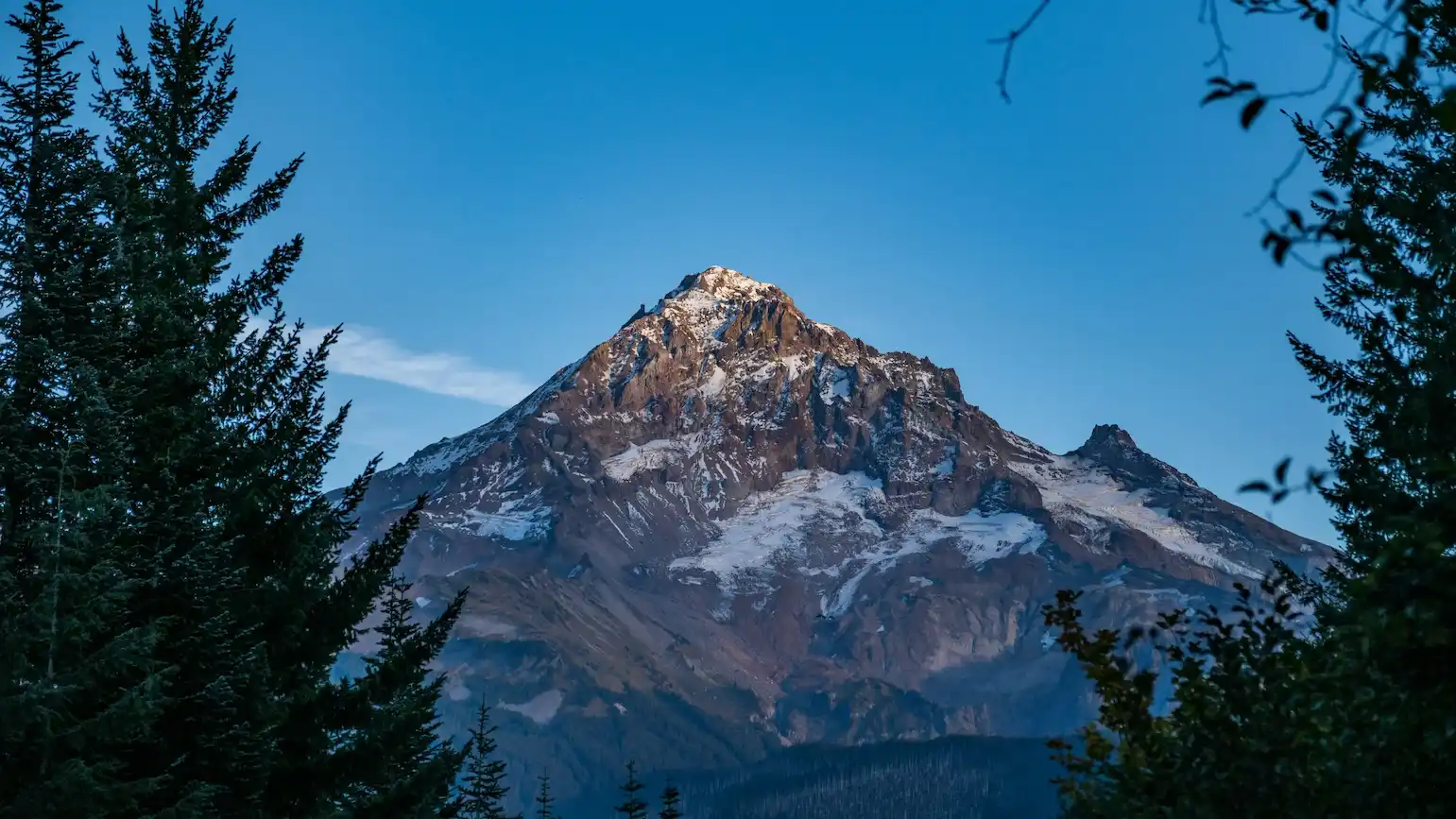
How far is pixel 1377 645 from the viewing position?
→ 7184mm

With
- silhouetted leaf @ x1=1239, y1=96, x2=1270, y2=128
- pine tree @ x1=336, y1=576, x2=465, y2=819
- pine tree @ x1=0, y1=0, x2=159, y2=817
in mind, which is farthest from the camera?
pine tree @ x1=336, y1=576, x2=465, y2=819

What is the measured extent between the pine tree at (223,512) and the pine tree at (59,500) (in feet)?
1.66

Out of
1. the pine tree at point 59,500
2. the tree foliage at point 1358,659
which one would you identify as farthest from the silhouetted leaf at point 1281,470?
the pine tree at point 59,500

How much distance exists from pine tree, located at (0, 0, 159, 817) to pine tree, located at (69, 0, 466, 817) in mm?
507

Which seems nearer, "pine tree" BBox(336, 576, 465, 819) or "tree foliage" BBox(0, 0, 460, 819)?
"tree foliage" BBox(0, 0, 460, 819)

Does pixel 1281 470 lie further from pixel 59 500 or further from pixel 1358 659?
pixel 59 500

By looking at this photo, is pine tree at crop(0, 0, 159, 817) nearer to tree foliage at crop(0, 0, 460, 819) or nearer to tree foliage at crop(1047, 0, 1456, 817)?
tree foliage at crop(0, 0, 460, 819)

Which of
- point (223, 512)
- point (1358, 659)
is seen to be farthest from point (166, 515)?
point (1358, 659)

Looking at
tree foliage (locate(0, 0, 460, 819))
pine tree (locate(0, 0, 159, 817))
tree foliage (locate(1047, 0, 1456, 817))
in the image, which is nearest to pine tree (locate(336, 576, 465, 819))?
tree foliage (locate(0, 0, 460, 819))

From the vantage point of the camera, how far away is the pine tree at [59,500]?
14711mm

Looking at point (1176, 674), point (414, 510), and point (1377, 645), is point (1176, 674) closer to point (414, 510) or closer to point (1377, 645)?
point (1377, 645)

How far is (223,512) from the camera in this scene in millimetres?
17969

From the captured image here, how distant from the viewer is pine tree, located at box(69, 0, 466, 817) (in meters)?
16.7

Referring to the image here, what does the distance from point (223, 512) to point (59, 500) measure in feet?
8.18
